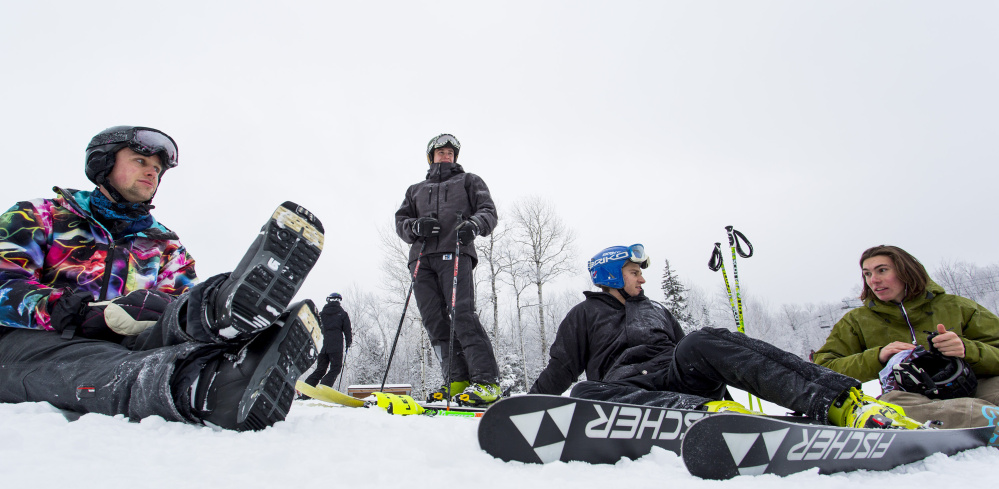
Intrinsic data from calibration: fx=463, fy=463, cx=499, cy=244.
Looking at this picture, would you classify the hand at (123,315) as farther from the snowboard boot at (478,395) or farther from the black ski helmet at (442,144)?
the black ski helmet at (442,144)

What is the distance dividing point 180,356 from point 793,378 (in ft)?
7.75

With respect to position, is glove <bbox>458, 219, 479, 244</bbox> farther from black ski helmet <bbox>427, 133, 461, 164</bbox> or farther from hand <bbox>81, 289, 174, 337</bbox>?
hand <bbox>81, 289, 174, 337</bbox>

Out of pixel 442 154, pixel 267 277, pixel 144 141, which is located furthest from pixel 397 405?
pixel 442 154

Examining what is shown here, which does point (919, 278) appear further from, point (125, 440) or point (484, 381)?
point (125, 440)

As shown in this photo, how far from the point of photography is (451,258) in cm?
467

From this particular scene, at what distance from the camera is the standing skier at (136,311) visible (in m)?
1.70

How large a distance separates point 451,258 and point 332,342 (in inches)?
233

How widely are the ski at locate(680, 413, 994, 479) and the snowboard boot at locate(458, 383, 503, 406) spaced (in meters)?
2.95

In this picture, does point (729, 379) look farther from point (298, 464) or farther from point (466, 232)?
point (466, 232)

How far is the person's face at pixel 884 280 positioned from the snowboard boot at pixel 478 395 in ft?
10.2

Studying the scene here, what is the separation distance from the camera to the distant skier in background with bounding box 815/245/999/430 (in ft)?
8.54

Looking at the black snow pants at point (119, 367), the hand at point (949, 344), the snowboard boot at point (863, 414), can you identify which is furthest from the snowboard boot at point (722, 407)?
the black snow pants at point (119, 367)

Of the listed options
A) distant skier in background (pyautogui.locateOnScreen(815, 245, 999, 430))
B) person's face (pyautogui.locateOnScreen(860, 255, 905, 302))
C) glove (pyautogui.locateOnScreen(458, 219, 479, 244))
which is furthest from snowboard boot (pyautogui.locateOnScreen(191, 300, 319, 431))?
person's face (pyautogui.locateOnScreen(860, 255, 905, 302))

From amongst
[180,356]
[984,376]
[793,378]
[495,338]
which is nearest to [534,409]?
[793,378]
